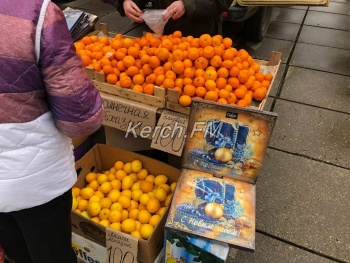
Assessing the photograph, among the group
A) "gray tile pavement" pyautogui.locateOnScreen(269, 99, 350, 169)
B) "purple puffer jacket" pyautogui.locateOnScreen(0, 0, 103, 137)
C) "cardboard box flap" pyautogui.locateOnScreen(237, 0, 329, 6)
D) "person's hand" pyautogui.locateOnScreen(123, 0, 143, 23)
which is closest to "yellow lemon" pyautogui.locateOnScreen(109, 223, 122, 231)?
"purple puffer jacket" pyautogui.locateOnScreen(0, 0, 103, 137)

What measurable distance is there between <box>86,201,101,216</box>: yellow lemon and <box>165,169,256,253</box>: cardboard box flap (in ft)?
1.79

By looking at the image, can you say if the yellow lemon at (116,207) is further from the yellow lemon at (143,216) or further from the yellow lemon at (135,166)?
the yellow lemon at (135,166)

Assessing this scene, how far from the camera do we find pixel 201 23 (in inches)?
105

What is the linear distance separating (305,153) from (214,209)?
1.70 m

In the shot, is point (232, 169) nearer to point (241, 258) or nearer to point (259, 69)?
point (241, 258)

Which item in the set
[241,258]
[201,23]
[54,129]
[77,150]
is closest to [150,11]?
[201,23]

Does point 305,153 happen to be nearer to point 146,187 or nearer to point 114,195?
point 146,187

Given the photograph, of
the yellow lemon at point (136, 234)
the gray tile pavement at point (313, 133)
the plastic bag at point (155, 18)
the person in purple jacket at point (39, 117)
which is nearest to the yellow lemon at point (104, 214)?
the yellow lemon at point (136, 234)

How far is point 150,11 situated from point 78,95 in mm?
1460

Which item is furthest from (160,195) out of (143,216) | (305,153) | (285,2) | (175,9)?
(285,2)

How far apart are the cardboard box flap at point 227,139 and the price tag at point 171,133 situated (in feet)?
0.46

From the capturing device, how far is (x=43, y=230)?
1.45 meters

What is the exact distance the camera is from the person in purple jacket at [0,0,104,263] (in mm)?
1009

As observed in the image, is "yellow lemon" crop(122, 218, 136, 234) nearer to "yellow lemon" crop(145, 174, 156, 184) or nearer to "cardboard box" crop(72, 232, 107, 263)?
"cardboard box" crop(72, 232, 107, 263)
